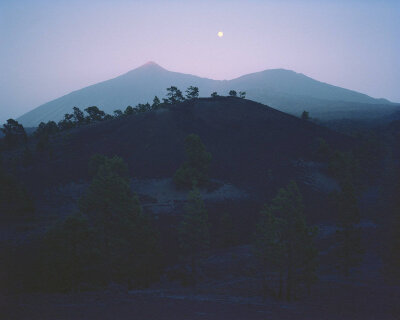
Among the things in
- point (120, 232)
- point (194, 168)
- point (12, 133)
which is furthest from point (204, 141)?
point (12, 133)

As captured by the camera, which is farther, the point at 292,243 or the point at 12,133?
the point at 12,133

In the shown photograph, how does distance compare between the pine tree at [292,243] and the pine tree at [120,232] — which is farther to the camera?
the pine tree at [120,232]

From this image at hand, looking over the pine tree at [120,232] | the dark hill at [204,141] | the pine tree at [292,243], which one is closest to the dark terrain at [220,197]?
the dark hill at [204,141]

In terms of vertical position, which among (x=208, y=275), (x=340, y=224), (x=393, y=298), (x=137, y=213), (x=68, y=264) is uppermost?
(x=137, y=213)

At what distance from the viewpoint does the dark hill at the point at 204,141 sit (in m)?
60.2

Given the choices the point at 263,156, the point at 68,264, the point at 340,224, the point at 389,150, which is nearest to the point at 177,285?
the point at 68,264

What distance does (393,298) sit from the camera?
18609 mm

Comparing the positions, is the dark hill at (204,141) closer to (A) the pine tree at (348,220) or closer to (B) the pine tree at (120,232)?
(A) the pine tree at (348,220)

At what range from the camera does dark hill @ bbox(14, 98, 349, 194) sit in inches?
2368

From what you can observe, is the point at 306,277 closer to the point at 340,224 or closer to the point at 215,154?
the point at 340,224

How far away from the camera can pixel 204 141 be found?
2901 inches

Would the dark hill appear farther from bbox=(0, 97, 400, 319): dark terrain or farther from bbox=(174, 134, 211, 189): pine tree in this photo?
bbox=(174, 134, 211, 189): pine tree

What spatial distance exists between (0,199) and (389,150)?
93030 millimetres

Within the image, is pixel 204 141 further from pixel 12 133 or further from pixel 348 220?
pixel 12 133
